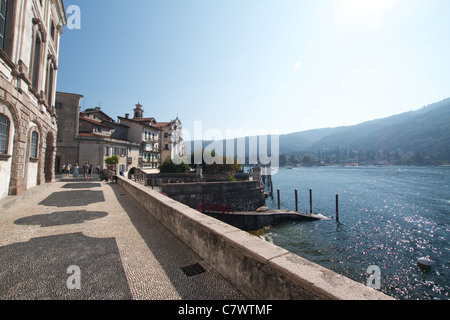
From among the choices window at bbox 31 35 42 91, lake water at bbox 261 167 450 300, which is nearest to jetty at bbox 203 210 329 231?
lake water at bbox 261 167 450 300

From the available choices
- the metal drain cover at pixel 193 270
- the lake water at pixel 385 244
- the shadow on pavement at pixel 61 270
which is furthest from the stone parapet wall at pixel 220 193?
the metal drain cover at pixel 193 270

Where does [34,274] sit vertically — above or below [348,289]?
below

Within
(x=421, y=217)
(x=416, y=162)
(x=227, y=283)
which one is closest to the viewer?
(x=227, y=283)

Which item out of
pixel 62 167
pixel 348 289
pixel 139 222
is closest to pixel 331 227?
pixel 139 222

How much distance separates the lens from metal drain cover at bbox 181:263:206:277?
3646 millimetres

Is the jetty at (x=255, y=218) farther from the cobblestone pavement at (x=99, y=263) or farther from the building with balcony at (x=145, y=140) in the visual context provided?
the building with balcony at (x=145, y=140)

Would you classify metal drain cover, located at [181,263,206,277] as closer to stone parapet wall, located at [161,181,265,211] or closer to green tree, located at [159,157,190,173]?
stone parapet wall, located at [161,181,265,211]

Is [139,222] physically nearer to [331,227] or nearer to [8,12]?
[8,12]

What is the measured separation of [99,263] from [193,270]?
1852 millimetres

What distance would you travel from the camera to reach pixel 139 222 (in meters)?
6.78

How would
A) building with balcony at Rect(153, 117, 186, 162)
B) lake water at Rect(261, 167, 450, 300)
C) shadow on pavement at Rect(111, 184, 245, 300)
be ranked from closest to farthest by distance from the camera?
shadow on pavement at Rect(111, 184, 245, 300) < lake water at Rect(261, 167, 450, 300) < building with balcony at Rect(153, 117, 186, 162)

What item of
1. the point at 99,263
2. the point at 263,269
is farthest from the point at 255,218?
the point at 263,269
